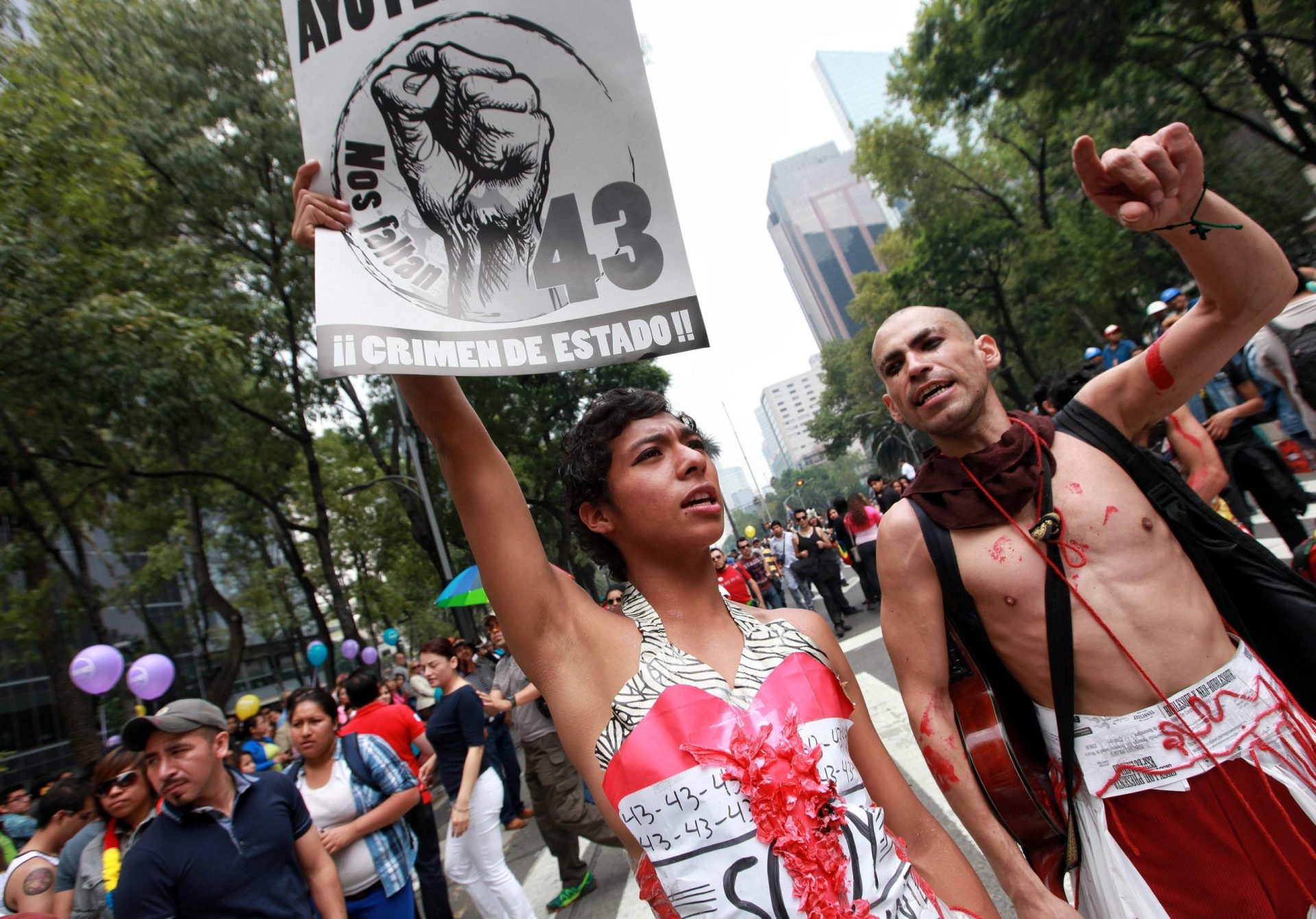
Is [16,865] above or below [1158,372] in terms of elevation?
below

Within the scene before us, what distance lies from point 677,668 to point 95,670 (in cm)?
1102

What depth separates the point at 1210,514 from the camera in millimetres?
Result: 1903

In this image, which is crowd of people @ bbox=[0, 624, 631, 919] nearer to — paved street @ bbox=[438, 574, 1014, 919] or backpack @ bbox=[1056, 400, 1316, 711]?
paved street @ bbox=[438, 574, 1014, 919]

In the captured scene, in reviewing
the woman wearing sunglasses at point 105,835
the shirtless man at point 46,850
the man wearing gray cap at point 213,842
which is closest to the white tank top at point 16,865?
the shirtless man at point 46,850

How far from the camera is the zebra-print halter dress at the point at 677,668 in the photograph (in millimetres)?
1465

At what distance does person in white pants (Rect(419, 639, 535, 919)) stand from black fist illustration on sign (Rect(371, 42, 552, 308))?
3.74 m

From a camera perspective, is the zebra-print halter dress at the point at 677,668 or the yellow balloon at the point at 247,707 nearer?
the zebra-print halter dress at the point at 677,668

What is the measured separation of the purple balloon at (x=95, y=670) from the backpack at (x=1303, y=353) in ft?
40.0

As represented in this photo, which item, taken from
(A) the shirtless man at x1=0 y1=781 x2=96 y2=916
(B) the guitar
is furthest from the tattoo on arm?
(B) the guitar

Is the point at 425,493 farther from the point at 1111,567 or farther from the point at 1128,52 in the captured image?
the point at 1128,52

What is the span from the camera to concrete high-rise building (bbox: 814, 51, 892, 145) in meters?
136

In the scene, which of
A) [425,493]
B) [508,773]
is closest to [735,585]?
[508,773]

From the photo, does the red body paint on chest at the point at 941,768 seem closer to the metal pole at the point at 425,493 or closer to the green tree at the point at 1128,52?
the metal pole at the point at 425,493

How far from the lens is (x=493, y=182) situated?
1708 mm
